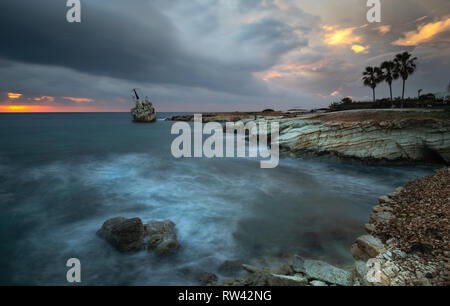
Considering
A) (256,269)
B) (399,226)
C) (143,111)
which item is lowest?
(256,269)

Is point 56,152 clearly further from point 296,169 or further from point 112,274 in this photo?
point 296,169

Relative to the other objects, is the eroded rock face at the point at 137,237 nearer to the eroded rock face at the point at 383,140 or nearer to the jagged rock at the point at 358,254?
the jagged rock at the point at 358,254

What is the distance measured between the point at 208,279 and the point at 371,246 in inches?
160

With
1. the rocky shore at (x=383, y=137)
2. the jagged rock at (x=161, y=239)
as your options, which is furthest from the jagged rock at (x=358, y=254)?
the rocky shore at (x=383, y=137)

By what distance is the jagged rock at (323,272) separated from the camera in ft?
12.6

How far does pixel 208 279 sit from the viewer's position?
453 centimetres

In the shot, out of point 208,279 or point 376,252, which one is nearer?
point 376,252

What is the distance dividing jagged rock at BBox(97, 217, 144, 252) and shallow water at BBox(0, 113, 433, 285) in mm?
252

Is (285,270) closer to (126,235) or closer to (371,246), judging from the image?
(371,246)

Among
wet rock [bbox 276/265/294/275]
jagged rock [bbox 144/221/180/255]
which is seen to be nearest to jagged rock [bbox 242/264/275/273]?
wet rock [bbox 276/265/294/275]

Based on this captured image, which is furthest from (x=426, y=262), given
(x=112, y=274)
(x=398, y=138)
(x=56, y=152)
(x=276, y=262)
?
(x=56, y=152)

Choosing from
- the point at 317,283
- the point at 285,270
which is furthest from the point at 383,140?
the point at 317,283

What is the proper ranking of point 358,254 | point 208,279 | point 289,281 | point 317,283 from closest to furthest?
point 289,281, point 317,283, point 208,279, point 358,254
